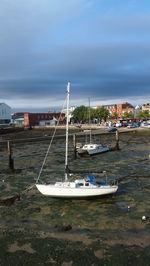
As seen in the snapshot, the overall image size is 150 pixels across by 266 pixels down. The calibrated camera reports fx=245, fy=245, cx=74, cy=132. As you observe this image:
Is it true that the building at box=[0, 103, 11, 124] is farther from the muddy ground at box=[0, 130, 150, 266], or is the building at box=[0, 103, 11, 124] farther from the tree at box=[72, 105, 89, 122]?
the muddy ground at box=[0, 130, 150, 266]

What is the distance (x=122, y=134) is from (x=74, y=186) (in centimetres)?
7306

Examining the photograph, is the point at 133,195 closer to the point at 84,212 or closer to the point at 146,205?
the point at 146,205

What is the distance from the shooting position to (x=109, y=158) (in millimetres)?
43250

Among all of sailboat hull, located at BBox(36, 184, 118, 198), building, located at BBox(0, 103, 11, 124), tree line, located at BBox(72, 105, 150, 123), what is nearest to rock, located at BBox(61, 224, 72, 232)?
sailboat hull, located at BBox(36, 184, 118, 198)

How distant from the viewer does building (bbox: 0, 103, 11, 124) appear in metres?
169

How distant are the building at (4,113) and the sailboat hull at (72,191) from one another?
503 ft

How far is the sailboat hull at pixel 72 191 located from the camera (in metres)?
20.8

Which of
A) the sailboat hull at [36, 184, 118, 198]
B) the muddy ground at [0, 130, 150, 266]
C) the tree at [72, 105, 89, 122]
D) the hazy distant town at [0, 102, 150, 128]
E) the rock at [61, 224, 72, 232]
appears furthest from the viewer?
the tree at [72, 105, 89, 122]

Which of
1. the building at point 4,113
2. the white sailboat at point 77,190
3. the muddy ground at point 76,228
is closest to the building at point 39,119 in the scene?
the building at point 4,113

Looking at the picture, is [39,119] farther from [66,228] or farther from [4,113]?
[66,228]

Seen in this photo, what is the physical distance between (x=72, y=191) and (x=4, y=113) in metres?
161

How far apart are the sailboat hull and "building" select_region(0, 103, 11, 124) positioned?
153m

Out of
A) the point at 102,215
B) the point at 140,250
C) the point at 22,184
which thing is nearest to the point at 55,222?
the point at 102,215

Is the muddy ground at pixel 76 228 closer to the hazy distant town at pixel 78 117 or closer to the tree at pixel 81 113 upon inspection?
the hazy distant town at pixel 78 117
